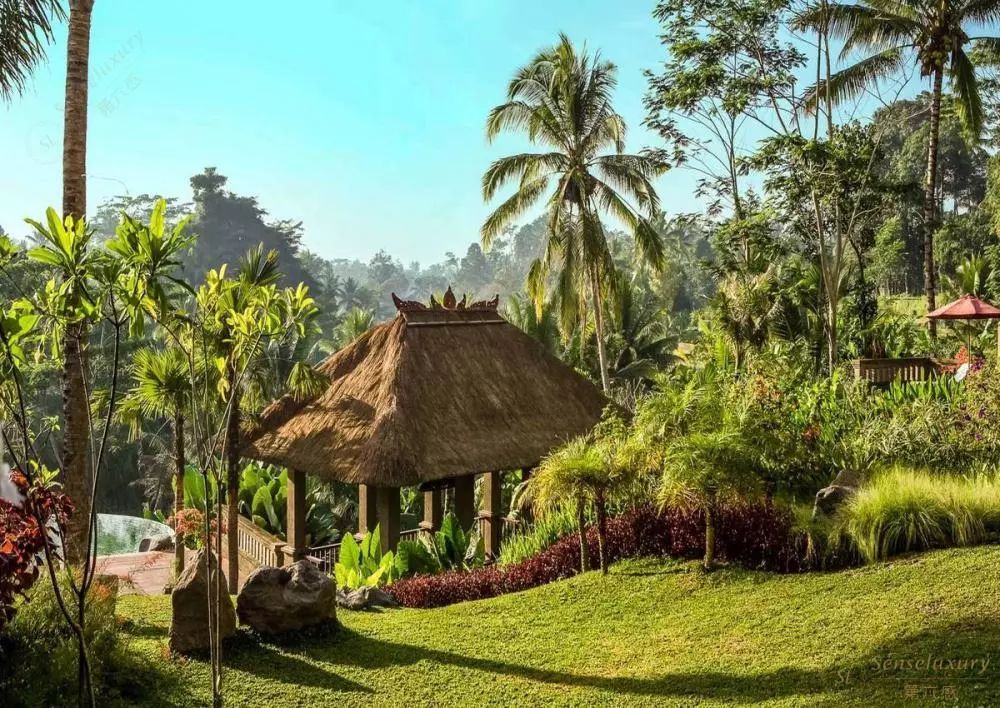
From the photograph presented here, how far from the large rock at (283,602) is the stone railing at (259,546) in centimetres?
555

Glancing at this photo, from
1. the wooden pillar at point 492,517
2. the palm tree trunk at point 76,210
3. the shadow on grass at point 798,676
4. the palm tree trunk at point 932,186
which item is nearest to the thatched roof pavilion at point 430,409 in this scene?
the wooden pillar at point 492,517

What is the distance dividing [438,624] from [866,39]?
18018 mm

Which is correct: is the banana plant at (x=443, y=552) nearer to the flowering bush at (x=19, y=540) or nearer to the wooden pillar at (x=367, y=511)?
the wooden pillar at (x=367, y=511)

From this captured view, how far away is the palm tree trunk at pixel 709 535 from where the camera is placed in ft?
28.1

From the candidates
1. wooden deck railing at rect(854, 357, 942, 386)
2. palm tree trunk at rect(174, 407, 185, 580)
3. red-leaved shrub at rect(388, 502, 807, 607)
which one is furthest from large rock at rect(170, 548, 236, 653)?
wooden deck railing at rect(854, 357, 942, 386)

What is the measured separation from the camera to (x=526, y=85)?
21.4 m

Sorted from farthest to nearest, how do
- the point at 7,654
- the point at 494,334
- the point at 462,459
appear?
the point at 494,334
the point at 462,459
the point at 7,654

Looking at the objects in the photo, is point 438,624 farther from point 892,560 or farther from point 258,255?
point 258,255

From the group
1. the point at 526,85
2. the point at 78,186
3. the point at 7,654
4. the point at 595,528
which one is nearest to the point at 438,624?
A: the point at 595,528

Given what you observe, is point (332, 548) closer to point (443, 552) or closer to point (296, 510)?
point (296, 510)

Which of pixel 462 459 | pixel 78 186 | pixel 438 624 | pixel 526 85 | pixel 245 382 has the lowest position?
pixel 438 624

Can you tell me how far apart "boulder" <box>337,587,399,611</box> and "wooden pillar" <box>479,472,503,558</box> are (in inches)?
133

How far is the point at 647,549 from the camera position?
380 inches

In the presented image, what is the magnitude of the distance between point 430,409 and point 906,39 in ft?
50.8
